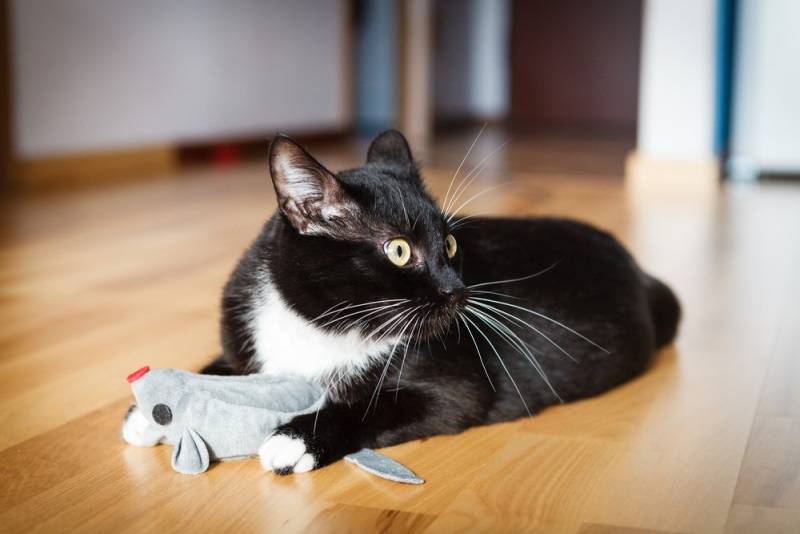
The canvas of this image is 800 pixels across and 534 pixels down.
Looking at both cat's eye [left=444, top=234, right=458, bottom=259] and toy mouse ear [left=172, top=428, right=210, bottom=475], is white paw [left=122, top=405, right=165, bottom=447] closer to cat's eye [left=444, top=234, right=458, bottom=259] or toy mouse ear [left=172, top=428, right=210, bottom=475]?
toy mouse ear [left=172, top=428, right=210, bottom=475]

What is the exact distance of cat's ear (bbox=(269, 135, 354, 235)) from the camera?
1.30 metres

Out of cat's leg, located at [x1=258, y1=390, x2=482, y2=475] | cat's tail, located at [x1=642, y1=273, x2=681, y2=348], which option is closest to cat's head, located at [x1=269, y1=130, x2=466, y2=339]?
cat's leg, located at [x1=258, y1=390, x2=482, y2=475]

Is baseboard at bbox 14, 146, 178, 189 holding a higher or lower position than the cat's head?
lower

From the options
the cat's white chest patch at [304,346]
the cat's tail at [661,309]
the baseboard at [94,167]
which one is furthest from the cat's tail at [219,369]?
the baseboard at [94,167]

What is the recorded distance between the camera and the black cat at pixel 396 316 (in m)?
1.34

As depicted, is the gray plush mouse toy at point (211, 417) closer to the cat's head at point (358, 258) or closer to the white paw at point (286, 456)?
the white paw at point (286, 456)

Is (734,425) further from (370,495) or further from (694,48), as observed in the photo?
(694,48)

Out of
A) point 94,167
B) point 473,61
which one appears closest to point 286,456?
point 94,167

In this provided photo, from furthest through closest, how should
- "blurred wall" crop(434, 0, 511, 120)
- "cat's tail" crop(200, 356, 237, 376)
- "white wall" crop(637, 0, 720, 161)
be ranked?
"blurred wall" crop(434, 0, 511, 120)
"white wall" crop(637, 0, 720, 161)
"cat's tail" crop(200, 356, 237, 376)

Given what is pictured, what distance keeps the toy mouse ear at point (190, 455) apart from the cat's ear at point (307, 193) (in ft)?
1.06

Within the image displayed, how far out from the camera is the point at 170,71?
17.3ft

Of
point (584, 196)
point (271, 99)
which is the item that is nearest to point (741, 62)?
point (584, 196)

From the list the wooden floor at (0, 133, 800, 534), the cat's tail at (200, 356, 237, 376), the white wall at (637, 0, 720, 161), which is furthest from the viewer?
the white wall at (637, 0, 720, 161)

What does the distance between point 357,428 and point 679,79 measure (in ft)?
12.7
